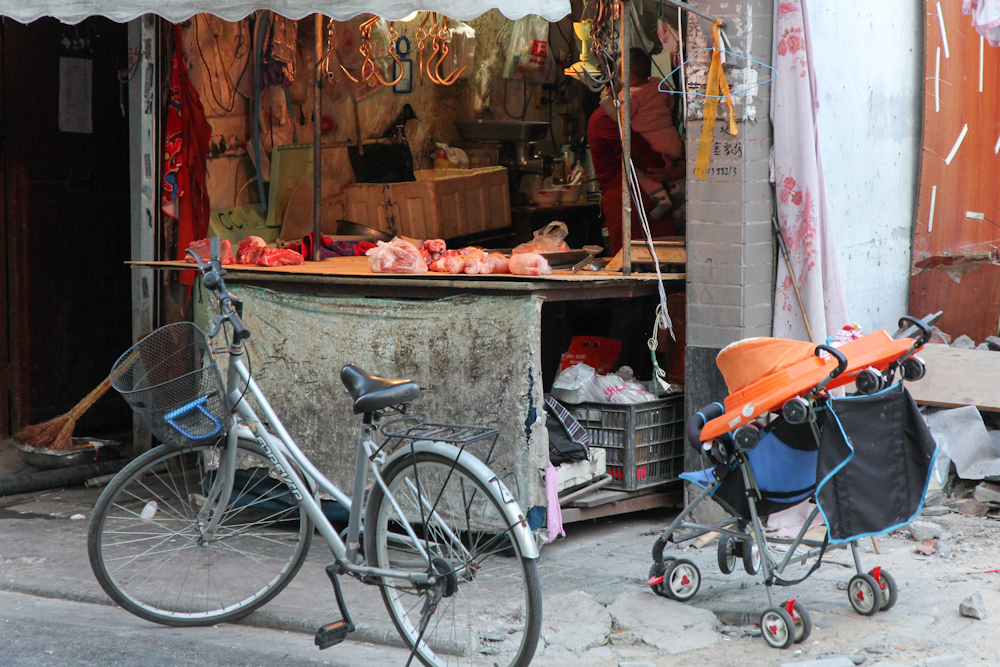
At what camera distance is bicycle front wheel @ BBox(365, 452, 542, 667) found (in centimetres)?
383

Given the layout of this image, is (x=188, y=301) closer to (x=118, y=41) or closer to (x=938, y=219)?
(x=118, y=41)

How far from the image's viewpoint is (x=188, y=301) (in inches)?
Answer: 299

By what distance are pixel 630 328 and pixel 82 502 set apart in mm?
3676

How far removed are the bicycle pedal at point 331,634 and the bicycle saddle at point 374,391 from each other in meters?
0.84

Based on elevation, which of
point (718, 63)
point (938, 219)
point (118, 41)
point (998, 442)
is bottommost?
point (998, 442)

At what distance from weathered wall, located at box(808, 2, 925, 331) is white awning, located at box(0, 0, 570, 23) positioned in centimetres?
210

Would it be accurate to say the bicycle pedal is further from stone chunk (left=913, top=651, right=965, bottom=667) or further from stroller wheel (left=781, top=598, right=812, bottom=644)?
stone chunk (left=913, top=651, right=965, bottom=667)

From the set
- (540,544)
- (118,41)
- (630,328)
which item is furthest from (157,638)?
(118,41)

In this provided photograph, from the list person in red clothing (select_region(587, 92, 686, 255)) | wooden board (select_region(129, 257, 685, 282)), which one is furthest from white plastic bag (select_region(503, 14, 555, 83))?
wooden board (select_region(129, 257, 685, 282))

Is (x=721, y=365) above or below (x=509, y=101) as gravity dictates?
below

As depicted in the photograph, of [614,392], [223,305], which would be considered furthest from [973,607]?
[223,305]

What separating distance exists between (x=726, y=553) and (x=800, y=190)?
1.99 meters

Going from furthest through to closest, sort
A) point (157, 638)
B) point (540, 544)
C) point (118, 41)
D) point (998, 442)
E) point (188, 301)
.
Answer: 1. point (118, 41)
2. point (188, 301)
3. point (998, 442)
4. point (540, 544)
5. point (157, 638)

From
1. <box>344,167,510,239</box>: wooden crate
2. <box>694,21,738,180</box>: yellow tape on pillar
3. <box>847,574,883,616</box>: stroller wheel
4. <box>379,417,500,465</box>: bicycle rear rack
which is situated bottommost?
<box>847,574,883,616</box>: stroller wheel
